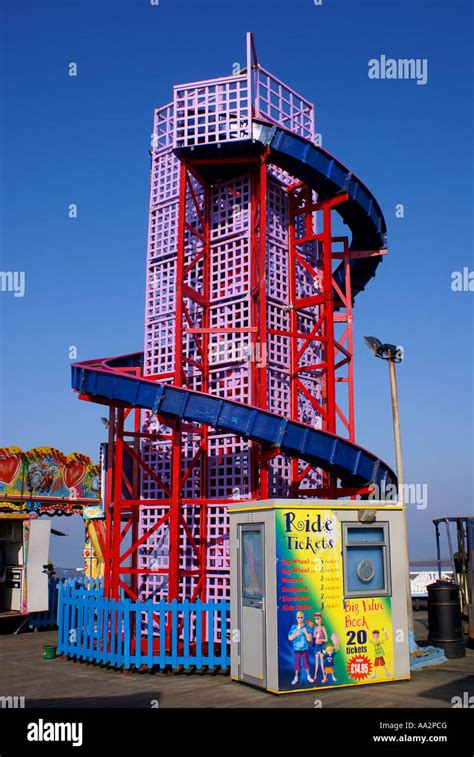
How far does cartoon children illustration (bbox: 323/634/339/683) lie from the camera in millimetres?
10664

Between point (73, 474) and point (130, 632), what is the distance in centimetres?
2239

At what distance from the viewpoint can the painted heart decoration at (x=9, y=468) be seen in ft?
102

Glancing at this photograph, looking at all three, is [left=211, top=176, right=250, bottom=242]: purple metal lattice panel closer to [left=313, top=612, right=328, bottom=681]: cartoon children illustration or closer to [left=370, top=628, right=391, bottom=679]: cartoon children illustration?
[left=313, top=612, right=328, bottom=681]: cartoon children illustration

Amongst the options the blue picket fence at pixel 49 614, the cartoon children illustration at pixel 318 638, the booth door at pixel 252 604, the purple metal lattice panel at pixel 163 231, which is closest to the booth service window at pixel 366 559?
the cartoon children illustration at pixel 318 638

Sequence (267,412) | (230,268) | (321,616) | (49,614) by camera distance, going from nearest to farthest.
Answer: (321,616)
(267,412)
(230,268)
(49,614)

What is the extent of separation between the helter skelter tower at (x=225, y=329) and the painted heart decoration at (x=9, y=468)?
1480 cm

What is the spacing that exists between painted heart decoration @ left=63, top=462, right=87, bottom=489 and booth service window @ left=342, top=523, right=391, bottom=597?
24.5 metres

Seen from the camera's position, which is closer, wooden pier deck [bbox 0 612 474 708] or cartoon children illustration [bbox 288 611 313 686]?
wooden pier deck [bbox 0 612 474 708]

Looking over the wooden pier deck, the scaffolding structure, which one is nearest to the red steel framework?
the scaffolding structure

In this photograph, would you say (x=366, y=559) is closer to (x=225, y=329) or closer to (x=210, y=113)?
(x=225, y=329)

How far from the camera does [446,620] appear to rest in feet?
47.6

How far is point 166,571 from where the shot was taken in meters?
15.8

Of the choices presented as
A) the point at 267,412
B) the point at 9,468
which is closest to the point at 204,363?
the point at 267,412

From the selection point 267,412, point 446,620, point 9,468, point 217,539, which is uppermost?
point 9,468
